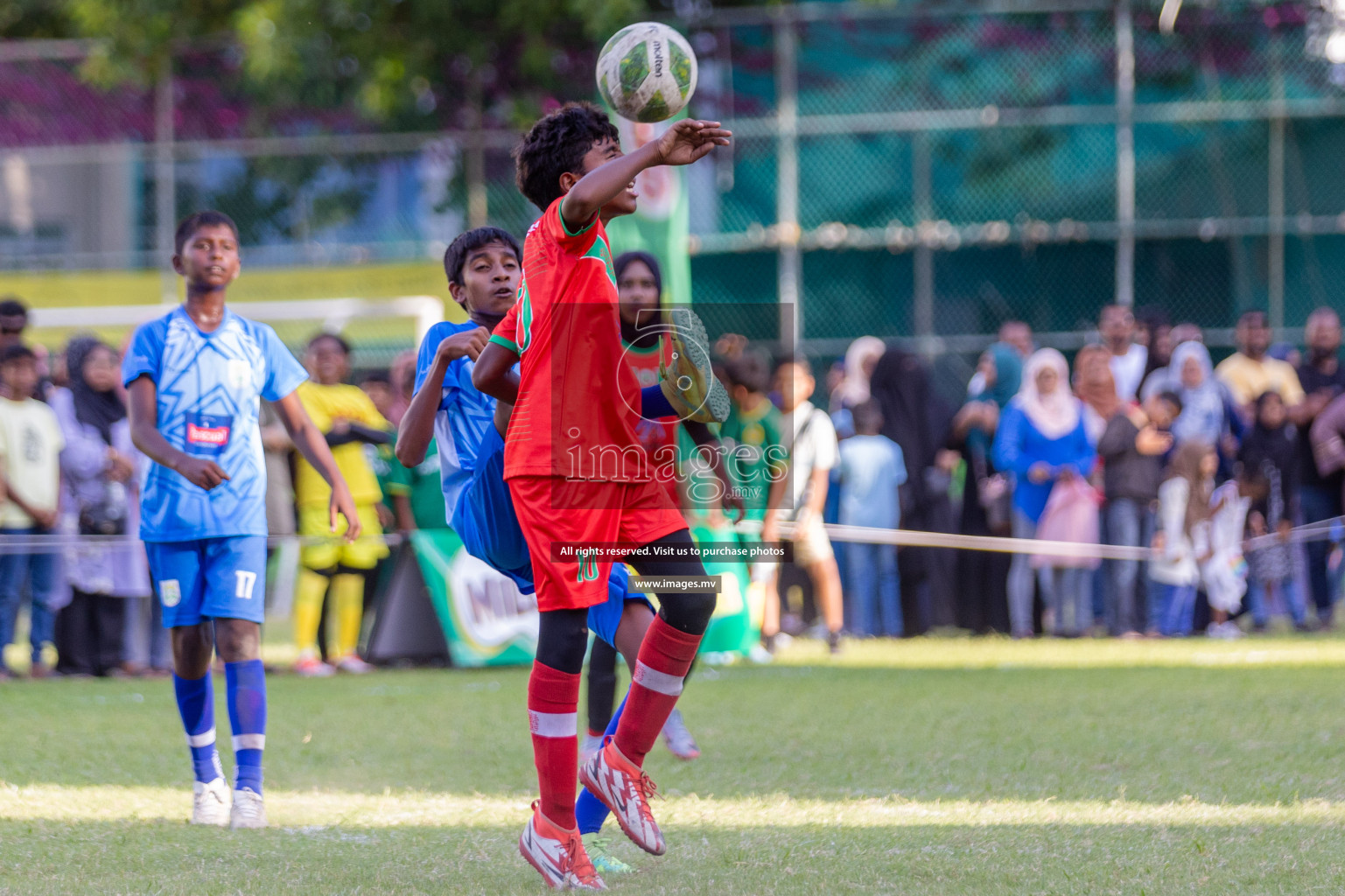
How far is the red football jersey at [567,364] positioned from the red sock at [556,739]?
0.58 metres

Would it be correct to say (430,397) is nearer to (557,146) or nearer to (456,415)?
(456,415)

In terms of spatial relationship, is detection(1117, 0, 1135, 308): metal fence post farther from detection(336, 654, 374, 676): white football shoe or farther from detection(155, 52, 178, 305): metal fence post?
detection(155, 52, 178, 305): metal fence post

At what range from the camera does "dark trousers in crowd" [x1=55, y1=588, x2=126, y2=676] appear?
11391 mm

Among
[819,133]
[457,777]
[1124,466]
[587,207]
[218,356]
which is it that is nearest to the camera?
[587,207]

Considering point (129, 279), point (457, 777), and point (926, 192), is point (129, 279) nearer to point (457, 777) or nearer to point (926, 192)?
point (926, 192)

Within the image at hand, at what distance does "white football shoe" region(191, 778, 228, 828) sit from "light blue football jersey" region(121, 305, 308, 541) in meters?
0.89

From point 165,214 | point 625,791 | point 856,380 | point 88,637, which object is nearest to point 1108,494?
point 856,380

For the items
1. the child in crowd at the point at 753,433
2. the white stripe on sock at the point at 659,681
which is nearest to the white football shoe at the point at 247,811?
the white stripe on sock at the point at 659,681

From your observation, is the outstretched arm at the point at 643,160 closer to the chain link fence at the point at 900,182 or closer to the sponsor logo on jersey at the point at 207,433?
the sponsor logo on jersey at the point at 207,433

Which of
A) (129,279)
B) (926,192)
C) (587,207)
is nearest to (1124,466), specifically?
(926,192)

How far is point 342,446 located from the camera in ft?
37.3

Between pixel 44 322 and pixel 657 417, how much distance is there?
1429 cm

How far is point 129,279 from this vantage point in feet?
57.5

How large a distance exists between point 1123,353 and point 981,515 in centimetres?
191
